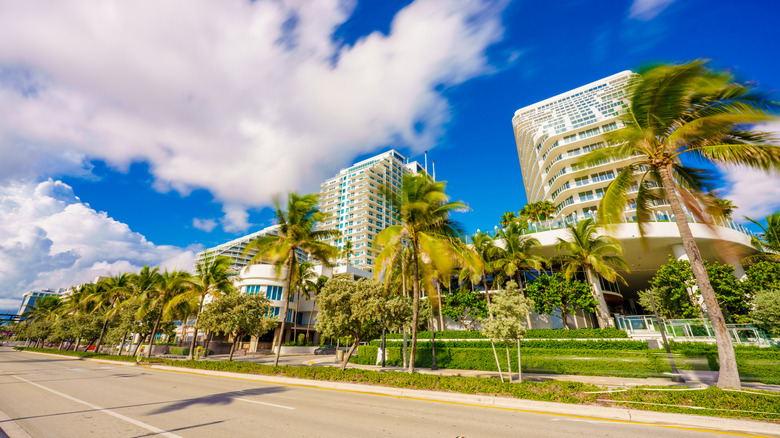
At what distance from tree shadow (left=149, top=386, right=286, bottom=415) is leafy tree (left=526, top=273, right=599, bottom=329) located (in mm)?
22856

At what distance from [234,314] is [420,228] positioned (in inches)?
641

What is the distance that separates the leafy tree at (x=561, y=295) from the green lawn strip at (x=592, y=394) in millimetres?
18008

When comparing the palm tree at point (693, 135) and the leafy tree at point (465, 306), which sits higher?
the palm tree at point (693, 135)

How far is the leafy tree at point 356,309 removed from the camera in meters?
16.6

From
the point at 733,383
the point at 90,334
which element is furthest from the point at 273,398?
the point at 90,334

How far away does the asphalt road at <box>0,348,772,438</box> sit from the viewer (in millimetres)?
6699

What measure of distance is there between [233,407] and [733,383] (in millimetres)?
15486

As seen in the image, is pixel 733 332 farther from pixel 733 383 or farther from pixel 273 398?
pixel 273 398

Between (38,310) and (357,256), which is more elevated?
(357,256)

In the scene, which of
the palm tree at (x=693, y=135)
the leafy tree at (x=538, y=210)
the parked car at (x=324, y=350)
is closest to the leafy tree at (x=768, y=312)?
the palm tree at (x=693, y=135)

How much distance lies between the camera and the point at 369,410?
9.02 meters

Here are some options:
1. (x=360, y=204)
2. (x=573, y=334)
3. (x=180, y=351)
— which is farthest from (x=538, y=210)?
(x=360, y=204)

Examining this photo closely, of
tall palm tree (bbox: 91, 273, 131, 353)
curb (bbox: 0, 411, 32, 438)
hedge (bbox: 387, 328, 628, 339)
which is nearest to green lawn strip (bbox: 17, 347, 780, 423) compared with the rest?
curb (bbox: 0, 411, 32, 438)

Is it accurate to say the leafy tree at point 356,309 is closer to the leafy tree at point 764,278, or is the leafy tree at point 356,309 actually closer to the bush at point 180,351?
the leafy tree at point 764,278
